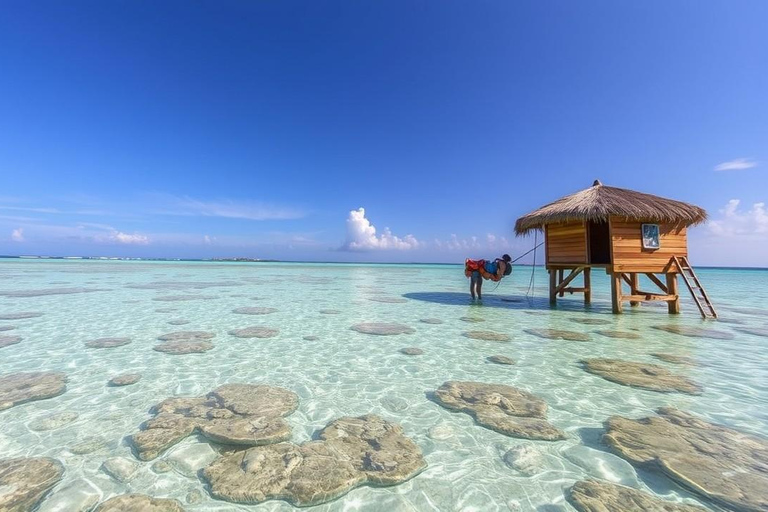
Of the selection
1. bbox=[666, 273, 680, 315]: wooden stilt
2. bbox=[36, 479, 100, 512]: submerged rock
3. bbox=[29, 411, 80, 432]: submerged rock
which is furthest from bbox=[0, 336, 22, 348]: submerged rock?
bbox=[666, 273, 680, 315]: wooden stilt

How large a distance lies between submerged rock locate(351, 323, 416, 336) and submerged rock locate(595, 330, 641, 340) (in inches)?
199

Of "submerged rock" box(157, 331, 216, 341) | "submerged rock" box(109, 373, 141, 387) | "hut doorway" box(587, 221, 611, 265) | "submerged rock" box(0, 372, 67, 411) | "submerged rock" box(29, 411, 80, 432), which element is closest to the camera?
"submerged rock" box(29, 411, 80, 432)

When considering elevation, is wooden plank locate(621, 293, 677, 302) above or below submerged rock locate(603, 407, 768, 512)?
above

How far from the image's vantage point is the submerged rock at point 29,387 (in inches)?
168

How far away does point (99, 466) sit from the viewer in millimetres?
2955

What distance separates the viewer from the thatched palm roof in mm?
10789

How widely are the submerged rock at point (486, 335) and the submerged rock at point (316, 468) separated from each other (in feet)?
16.9

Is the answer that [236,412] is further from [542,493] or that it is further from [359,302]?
[359,302]

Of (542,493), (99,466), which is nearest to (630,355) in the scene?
(542,493)

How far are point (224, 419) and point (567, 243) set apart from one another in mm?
12448

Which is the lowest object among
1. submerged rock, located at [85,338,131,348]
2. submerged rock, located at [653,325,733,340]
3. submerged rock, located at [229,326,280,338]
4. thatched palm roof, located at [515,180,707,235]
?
submerged rock, located at [653,325,733,340]

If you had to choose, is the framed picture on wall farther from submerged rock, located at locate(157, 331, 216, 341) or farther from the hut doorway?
submerged rock, located at locate(157, 331, 216, 341)

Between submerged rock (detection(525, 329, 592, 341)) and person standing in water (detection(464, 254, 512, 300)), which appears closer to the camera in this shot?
submerged rock (detection(525, 329, 592, 341))

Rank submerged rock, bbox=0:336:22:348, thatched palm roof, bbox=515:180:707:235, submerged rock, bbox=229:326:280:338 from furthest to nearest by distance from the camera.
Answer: thatched palm roof, bbox=515:180:707:235 → submerged rock, bbox=229:326:280:338 → submerged rock, bbox=0:336:22:348
